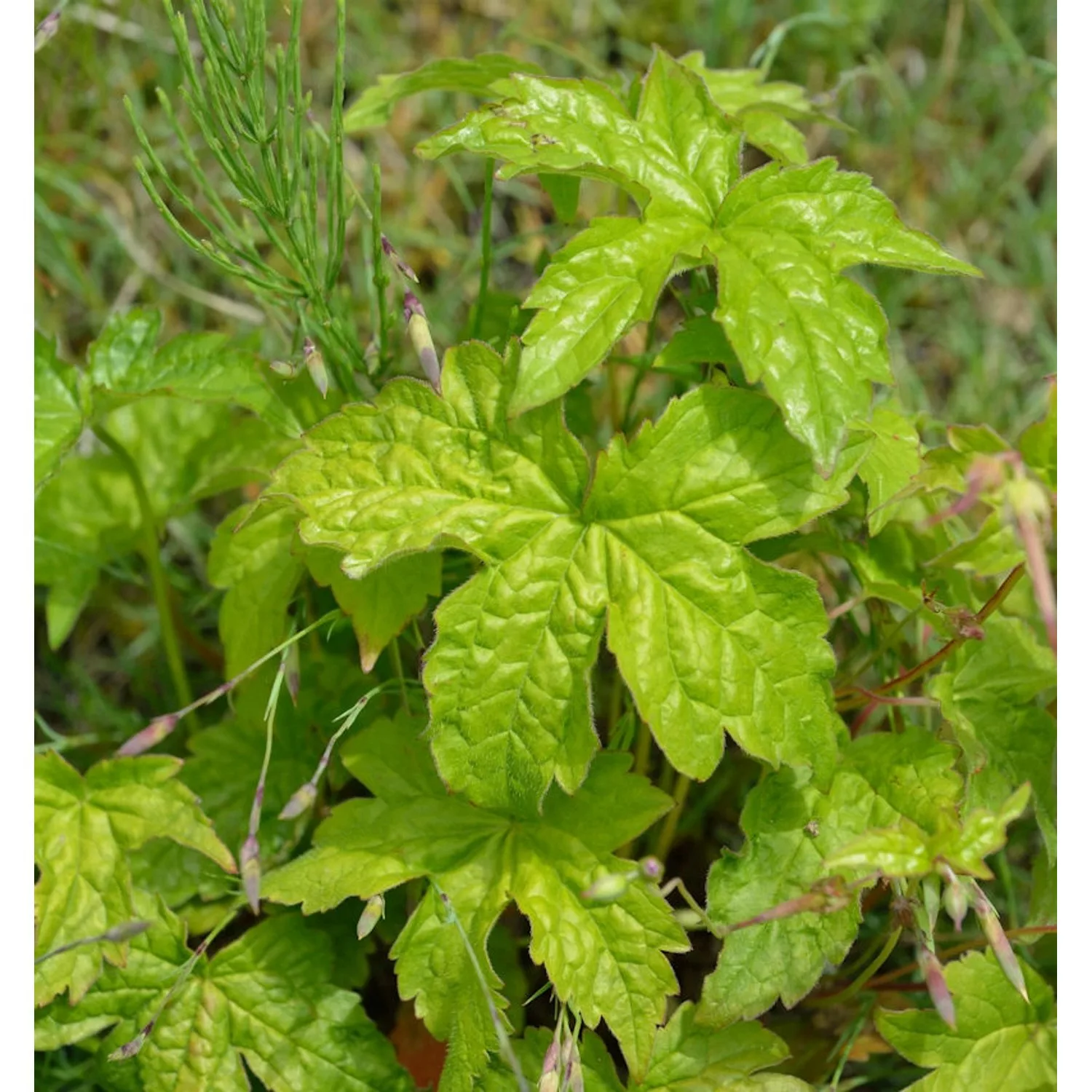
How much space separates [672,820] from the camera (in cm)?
183

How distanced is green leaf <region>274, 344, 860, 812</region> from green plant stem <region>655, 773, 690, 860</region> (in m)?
0.29

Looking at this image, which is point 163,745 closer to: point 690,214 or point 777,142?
point 690,214

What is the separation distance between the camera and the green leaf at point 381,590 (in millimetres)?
1692

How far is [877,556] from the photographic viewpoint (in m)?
1.83

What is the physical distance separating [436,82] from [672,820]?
134 cm

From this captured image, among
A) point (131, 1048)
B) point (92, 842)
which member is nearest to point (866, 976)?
point (131, 1048)

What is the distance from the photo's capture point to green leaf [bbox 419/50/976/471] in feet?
4.91

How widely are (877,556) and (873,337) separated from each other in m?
0.45

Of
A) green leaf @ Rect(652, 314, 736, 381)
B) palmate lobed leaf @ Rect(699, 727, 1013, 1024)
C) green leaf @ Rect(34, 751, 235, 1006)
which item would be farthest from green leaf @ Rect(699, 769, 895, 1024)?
green leaf @ Rect(34, 751, 235, 1006)

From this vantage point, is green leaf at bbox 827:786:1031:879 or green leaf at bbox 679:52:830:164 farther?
green leaf at bbox 679:52:830:164

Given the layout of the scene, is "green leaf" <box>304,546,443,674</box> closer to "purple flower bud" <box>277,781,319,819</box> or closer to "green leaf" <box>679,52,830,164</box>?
"purple flower bud" <box>277,781,319,819</box>

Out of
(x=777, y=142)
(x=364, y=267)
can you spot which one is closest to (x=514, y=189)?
(x=364, y=267)

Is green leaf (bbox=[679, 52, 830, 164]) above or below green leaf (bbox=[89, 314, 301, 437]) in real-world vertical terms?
above

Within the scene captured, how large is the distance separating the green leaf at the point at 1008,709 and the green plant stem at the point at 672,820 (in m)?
0.41
